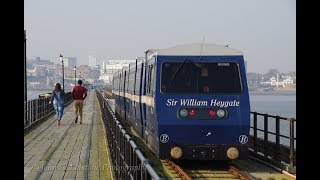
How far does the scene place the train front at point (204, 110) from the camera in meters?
12.9

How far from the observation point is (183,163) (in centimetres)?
1449

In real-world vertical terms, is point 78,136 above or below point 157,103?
below

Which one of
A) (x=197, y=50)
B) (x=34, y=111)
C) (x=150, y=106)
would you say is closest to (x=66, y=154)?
(x=150, y=106)

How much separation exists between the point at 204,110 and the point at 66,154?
396 centimetres

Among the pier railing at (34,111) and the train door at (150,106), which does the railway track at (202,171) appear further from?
the pier railing at (34,111)

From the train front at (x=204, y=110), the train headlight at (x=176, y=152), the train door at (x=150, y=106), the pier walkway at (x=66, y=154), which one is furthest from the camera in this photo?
the train door at (x=150, y=106)

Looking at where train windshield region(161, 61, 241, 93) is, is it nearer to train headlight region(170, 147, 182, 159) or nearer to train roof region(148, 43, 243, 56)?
train roof region(148, 43, 243, 56)

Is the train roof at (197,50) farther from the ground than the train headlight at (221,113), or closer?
farther from the ground

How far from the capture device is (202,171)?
43.6 ft

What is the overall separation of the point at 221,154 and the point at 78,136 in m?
7.95

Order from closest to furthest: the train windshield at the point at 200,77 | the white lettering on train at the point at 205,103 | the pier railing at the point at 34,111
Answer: the white lettering on train at the point at 205,103 < the train windshield at the point at 200,77 < the pier railing at the point at 34,111

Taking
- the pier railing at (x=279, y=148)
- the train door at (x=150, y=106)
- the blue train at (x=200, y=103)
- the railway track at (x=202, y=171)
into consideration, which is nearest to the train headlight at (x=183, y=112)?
the blue train at (x=200, y=103)
